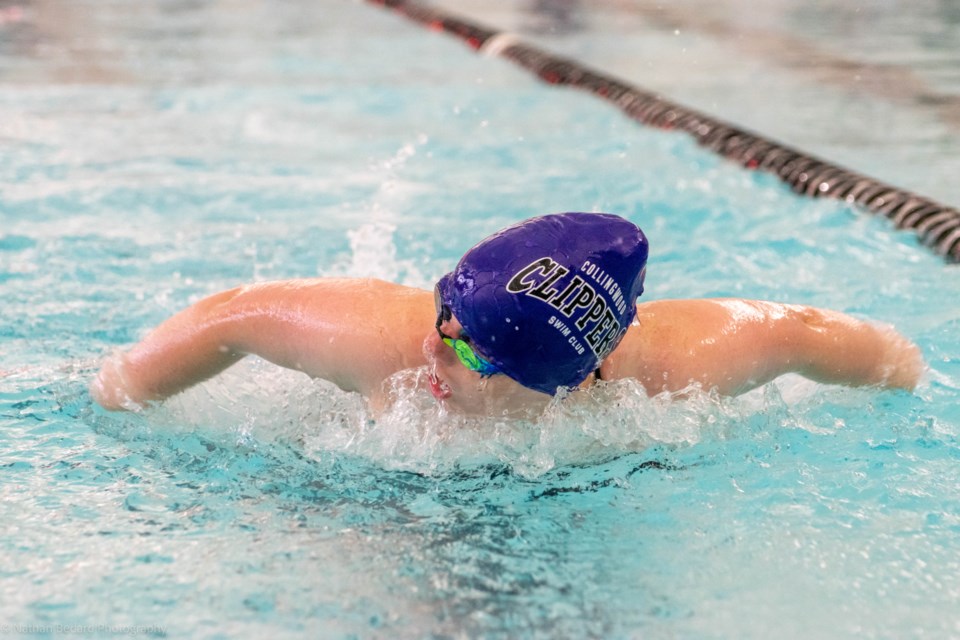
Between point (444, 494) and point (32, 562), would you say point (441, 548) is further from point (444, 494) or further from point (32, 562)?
point (32, 562)

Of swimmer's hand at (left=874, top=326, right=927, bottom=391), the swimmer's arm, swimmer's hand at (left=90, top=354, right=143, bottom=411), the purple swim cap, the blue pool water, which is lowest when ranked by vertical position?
the blue pool water

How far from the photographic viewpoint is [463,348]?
7.26ft

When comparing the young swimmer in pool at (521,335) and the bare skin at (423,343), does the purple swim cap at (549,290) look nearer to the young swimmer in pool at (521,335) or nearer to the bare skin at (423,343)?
the young swimmer in pool at (521,335)

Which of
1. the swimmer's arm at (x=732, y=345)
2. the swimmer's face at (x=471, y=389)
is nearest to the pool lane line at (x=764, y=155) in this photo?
the swimmer's arm at (x=732, y=345)

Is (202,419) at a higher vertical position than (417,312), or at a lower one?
lower

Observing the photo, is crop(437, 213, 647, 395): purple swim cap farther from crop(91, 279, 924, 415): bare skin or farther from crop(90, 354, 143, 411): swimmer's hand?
crop(90, 354, 143, 411): swimmer's hand

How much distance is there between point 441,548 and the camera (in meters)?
2.25

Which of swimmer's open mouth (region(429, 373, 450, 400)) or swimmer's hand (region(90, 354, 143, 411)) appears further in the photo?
swimmer's hand (region(90, 354, 143, 411))

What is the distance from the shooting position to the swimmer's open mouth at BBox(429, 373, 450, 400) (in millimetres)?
2326

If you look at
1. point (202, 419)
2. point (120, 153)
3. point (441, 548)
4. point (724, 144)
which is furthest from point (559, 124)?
point (441, 548)

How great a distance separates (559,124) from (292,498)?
464 cm

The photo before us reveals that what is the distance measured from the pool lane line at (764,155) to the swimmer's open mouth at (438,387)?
107 inches

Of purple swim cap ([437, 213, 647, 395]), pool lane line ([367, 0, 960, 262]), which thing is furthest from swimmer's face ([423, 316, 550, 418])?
pool lane line ([367, 0, 960, 262])

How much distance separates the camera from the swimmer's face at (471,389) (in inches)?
90.0
